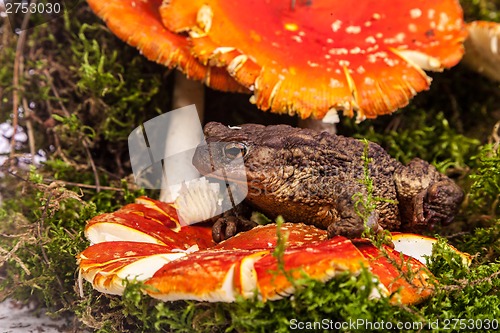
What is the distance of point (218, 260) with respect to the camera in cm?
130

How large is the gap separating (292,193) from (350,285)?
15.9 inches

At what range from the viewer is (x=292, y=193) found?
165 centimetres

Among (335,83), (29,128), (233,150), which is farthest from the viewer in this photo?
(29,128)

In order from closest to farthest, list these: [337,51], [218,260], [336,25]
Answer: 1. [218,260]
2. [337,51]
3. [336,25]

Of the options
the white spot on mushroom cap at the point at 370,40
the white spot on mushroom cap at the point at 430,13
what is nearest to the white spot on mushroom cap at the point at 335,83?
the white spot on mushroom cap at the point at 370,40

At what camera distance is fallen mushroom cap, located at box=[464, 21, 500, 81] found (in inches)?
93.3

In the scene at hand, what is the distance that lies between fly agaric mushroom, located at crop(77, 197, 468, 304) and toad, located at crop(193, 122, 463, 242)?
0.07 m

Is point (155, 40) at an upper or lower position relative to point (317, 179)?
upper

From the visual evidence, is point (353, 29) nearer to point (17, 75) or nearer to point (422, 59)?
point (422, 59)

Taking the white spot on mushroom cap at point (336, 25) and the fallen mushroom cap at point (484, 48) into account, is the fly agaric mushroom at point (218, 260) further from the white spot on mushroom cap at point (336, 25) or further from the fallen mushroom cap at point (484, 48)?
the fallen mushroom cap at point (484, 48)

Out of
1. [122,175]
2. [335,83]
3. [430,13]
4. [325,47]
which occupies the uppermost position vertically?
[430,13]

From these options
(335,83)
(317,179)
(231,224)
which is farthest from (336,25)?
(231,224)

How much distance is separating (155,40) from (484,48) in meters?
1.49

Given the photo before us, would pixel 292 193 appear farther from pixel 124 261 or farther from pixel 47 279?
pixel 47 279
